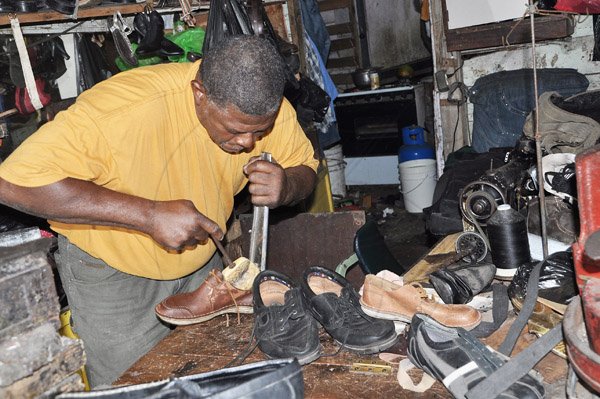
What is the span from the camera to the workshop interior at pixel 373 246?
151 cm

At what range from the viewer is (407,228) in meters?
7.30

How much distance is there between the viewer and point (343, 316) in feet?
7.08

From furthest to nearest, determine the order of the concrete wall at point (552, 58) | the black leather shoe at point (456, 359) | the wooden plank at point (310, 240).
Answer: the concrete wall at point (552, 58) < the wooden plank at point (310, 240) < the black leather shoe at point (456, 359)

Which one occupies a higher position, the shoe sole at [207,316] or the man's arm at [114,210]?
the man's arm at [114,210]

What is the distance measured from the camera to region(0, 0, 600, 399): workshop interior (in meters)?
1.51

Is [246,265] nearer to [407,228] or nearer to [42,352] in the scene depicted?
[42,352]

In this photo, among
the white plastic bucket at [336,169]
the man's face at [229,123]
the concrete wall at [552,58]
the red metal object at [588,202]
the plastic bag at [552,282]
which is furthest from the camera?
the white plastic bucket at [336,169]

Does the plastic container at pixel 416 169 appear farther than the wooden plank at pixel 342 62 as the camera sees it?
No

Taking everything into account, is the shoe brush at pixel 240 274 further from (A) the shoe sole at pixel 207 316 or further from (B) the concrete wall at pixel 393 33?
(B) the concrete wall at pixel 393 33

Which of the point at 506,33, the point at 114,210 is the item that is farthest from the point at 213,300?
the point at 506,33

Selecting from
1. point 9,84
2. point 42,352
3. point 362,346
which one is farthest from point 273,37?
point 42,352

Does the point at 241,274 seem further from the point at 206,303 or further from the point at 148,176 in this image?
the point at 148,176

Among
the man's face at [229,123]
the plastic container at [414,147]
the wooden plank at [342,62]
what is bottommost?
the plastic container at [414,147]

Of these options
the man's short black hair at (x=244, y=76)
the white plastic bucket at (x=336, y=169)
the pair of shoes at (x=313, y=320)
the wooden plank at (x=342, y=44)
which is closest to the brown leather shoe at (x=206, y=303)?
the pair of shoes at (x=313, y=320)
